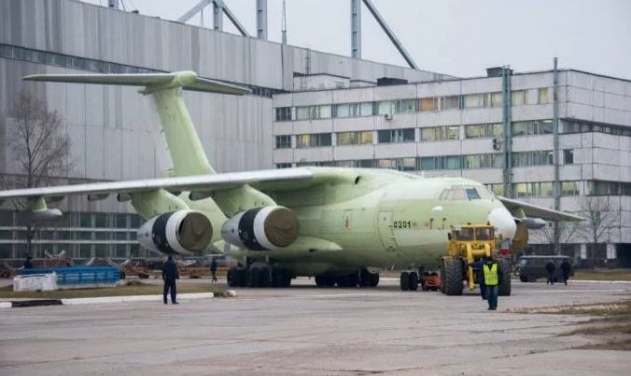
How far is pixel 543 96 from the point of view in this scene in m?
77.2

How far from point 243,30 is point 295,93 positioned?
1742 centimetres

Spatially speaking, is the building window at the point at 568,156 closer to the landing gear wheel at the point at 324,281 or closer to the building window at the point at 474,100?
the building window at the point at 474,100

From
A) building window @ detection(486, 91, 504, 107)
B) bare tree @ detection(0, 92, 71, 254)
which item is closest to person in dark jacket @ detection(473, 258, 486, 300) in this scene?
bare tree @ detection(0, 92, 71, 254)

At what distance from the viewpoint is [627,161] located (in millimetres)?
80438

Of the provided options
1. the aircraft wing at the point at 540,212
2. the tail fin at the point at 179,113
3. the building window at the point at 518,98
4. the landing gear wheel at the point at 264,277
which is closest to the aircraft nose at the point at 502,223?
the aircraft wing at the point at 540,212

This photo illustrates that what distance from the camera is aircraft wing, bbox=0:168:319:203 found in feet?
147

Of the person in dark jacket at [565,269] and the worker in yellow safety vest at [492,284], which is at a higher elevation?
the worker in yellow safety vest at [492,284]

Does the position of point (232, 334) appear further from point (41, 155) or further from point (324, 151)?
point (324, 151)

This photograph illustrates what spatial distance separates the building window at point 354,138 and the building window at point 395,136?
87 cm

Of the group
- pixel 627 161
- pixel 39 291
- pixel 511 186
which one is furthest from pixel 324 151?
pixel 39 291

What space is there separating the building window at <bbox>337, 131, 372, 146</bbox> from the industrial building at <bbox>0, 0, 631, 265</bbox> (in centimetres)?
9

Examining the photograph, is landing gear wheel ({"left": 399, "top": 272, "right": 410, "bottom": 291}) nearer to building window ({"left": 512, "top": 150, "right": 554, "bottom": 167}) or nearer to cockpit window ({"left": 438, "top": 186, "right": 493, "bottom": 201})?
cockpit window ({"left": 438, "top": 186, "right": 493, "bottom": 201})

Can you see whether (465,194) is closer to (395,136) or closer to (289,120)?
(395,136)

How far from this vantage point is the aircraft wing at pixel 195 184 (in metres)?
44.7
